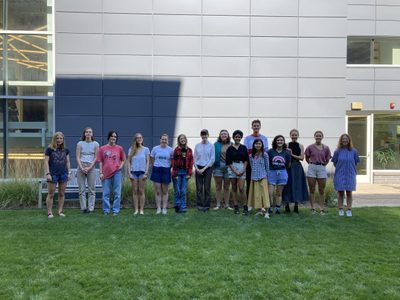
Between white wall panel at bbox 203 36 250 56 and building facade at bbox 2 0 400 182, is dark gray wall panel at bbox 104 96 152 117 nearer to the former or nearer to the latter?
building facade at bbox 2 0 400 182

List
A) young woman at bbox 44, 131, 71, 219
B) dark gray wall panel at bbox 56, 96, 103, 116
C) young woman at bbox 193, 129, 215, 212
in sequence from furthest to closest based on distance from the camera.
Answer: dark gray wall panel at bbox 56, 96, 103, 116 → young woman at bbox 193, 129, 215, 212 → young woman at bbox 44, 131, 71, 219

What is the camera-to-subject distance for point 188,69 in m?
14.7

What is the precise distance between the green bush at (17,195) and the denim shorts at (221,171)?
4409 millimetres

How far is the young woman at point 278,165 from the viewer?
9.17 metres

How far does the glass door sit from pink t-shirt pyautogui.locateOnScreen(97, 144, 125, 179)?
36.0ft

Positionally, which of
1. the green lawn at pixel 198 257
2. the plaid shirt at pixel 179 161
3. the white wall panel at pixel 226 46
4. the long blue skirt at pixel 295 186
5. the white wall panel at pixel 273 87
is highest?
the white wall panel at pixel 226 46

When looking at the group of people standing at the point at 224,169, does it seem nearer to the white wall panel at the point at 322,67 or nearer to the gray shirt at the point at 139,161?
the gray shirt at the point at 139,161

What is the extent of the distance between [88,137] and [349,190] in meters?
5.64

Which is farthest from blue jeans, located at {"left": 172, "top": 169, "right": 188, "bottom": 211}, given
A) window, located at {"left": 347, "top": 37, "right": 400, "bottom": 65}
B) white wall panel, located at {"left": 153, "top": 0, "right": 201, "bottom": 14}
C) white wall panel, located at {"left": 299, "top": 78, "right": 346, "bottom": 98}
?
window, located at {"left": 347, "top": 37, "right": 400, "bottom": 65}

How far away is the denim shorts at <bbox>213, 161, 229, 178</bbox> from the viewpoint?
31.8 ft

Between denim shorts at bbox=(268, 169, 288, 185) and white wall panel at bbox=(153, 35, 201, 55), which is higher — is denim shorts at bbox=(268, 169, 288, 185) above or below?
below

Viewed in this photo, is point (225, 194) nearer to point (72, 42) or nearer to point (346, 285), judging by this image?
point (346, 285)

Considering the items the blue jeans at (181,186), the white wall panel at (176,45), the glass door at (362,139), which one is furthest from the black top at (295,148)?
the glass door at (362,139)

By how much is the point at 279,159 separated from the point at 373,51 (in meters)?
10.3
